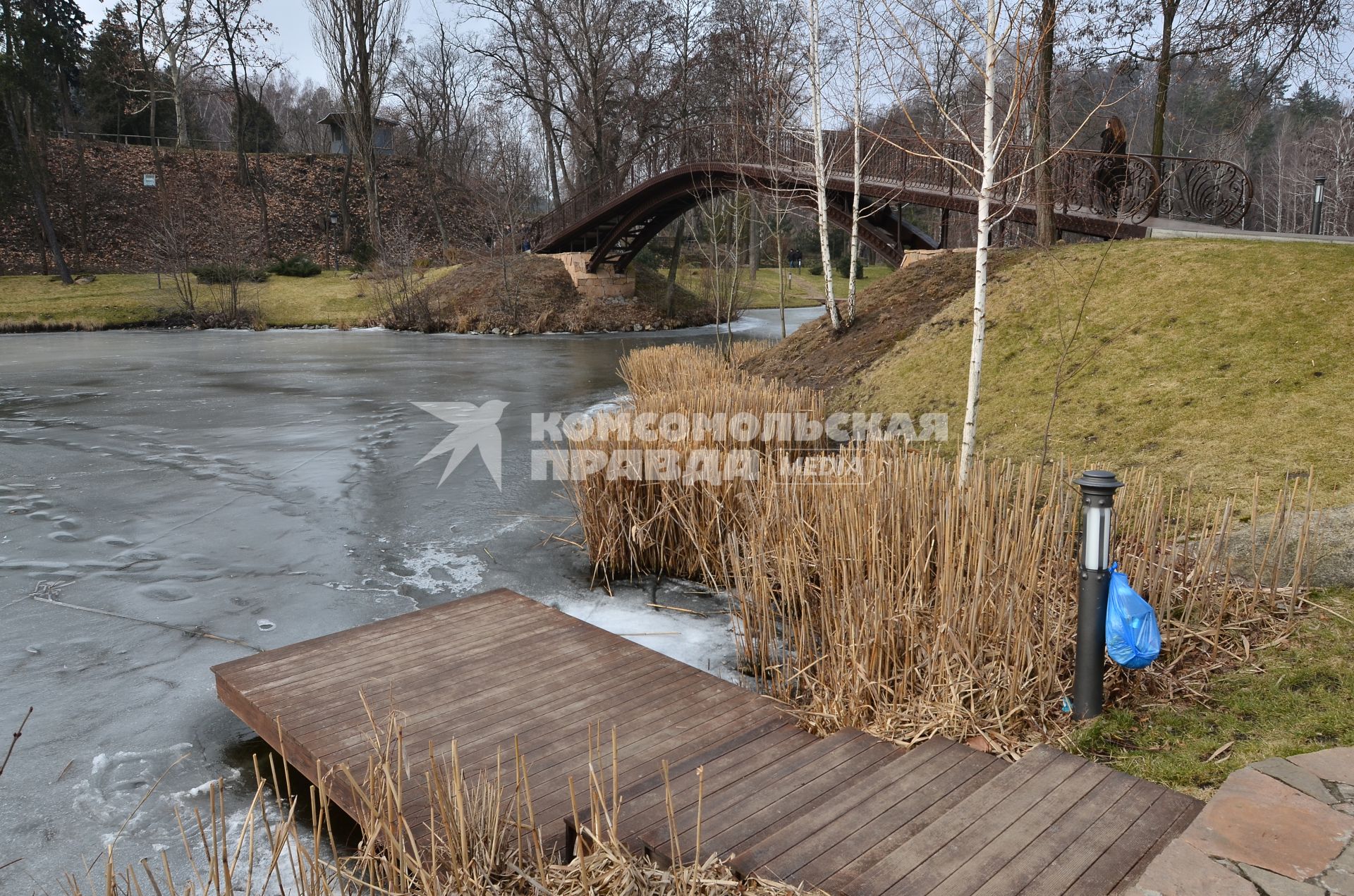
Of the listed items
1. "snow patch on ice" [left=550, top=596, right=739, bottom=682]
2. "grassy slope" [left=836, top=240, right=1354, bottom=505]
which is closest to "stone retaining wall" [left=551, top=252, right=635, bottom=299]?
"grassy slope" [left=836, top=240, right=1354, bottom=505]

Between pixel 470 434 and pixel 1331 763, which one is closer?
pixel 1331 763

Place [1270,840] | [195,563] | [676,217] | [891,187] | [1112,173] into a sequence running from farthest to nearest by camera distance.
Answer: [676,217] → [891,187] → [1112,173] → [195,563] → [1270,840]

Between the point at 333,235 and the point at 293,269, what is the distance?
253 inches

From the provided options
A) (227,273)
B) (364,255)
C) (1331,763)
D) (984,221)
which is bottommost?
(1331,763)

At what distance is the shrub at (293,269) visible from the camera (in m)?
34.6

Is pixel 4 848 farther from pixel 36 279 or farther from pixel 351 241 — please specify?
pixel 351 241

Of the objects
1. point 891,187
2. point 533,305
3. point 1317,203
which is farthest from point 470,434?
point 533,305

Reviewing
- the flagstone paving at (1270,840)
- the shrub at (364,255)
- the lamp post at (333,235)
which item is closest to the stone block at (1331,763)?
the flagstone paving at (1270,840)

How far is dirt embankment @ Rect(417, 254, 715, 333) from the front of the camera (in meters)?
28.2

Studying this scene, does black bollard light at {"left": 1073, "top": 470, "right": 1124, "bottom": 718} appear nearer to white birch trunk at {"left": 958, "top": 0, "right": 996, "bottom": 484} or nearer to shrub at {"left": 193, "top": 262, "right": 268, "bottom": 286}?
white birch trunk at {"left": 958, "top": 0, "right": 996, "bottom": 484}

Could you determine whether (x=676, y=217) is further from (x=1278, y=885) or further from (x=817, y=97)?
(x=1278, y=885)

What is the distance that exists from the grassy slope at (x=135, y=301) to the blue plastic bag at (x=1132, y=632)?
28806 mm

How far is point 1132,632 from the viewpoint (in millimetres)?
3328

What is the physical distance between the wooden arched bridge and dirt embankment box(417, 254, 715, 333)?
4.41 feet
